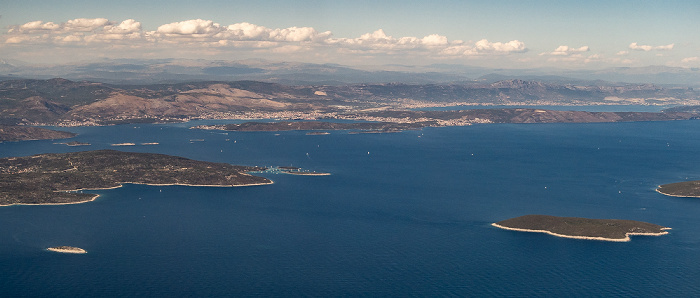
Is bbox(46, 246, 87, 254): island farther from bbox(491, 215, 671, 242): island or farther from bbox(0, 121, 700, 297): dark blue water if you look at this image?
bbox(491, 215, 671, 242): island

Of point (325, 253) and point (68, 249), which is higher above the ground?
point (68, 249)

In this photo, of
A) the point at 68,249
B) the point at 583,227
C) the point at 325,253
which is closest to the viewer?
the point at 68,249

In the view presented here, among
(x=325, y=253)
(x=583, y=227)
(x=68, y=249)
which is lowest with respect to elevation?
(x=325, y=253)

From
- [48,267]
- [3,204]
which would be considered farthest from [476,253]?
[3,204]

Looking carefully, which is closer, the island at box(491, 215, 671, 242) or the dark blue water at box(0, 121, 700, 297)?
the dark blue water at box(0, 121, 700, 297)

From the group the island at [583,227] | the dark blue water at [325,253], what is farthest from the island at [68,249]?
the island at [583,227]

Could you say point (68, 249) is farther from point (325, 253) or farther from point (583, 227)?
point (583, 227)

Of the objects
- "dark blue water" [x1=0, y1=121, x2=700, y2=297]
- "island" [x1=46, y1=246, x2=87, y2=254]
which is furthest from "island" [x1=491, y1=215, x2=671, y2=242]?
"island" [x1=46, y1=246, x2=87, y2=254]

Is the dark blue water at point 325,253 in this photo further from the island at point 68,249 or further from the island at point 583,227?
the island at point 583,227

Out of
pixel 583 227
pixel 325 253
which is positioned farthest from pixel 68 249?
pixel 583 227
